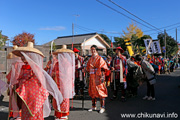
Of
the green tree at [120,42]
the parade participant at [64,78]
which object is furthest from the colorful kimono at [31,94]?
the green tree at [120,42]

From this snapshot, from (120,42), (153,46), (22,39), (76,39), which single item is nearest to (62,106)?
(153,46)

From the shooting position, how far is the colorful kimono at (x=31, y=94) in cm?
290

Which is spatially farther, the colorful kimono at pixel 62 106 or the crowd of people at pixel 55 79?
the colorful kimono at pixel 62 106

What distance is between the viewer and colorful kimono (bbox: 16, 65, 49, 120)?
9.52 ft

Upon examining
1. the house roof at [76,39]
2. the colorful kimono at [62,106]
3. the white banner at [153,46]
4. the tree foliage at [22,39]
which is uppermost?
the house roof at [76,39]

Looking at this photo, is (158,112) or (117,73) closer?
(158,112)

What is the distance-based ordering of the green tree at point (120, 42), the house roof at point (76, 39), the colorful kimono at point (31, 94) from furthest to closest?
the house roof at point (76, 39), the green tree at point (120, 42), the colorful kimono at point (31, 94)

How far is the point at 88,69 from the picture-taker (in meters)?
5.24

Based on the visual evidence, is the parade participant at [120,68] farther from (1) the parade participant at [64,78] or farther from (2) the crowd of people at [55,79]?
(1) the parade participant at [64,78]

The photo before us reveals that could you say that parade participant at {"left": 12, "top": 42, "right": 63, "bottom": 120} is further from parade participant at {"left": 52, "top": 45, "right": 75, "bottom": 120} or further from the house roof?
the house roof

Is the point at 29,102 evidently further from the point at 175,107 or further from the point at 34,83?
the point at 175,107

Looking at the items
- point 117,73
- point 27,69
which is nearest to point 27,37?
point 117,73

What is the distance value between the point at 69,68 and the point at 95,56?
42.4 inches

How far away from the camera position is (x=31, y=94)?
2.93m
